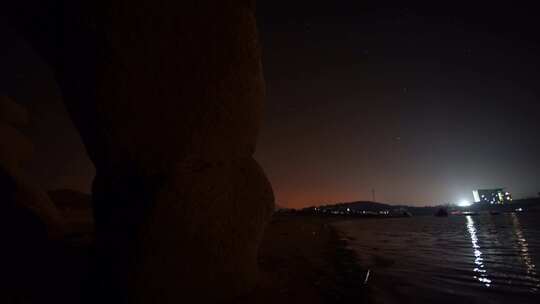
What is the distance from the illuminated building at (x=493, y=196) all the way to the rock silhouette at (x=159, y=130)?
189m

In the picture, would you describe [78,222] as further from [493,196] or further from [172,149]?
[493,196]

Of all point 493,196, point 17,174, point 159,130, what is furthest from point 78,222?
point 493,196

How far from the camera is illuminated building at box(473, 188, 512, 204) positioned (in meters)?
147

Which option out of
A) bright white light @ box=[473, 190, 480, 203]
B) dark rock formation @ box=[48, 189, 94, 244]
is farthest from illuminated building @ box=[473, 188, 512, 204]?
dark rock formation @ box=[48, 189, 94, 244]

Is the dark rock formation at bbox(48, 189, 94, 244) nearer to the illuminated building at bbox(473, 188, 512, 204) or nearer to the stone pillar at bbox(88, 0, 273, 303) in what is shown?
the stone pillar at bbox(88, 0, 273, 303)

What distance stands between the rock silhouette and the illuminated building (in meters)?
189

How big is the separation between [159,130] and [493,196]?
191322mm

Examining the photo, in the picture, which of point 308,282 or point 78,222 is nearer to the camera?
point 308,282

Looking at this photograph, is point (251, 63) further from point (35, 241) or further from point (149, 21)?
point (35, 241)

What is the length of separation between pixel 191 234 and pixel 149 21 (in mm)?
2542

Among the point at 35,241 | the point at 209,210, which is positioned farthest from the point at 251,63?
the point at 35,241

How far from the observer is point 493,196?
14812 cm

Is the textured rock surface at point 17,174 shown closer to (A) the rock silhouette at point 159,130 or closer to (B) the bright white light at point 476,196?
(A) the rock silhouette at point 159,130

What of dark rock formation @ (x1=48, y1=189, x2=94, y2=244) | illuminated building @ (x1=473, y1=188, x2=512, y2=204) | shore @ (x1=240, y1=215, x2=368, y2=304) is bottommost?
illuminated building @ (x1=473, y1=188, x2=512, y2=204)
